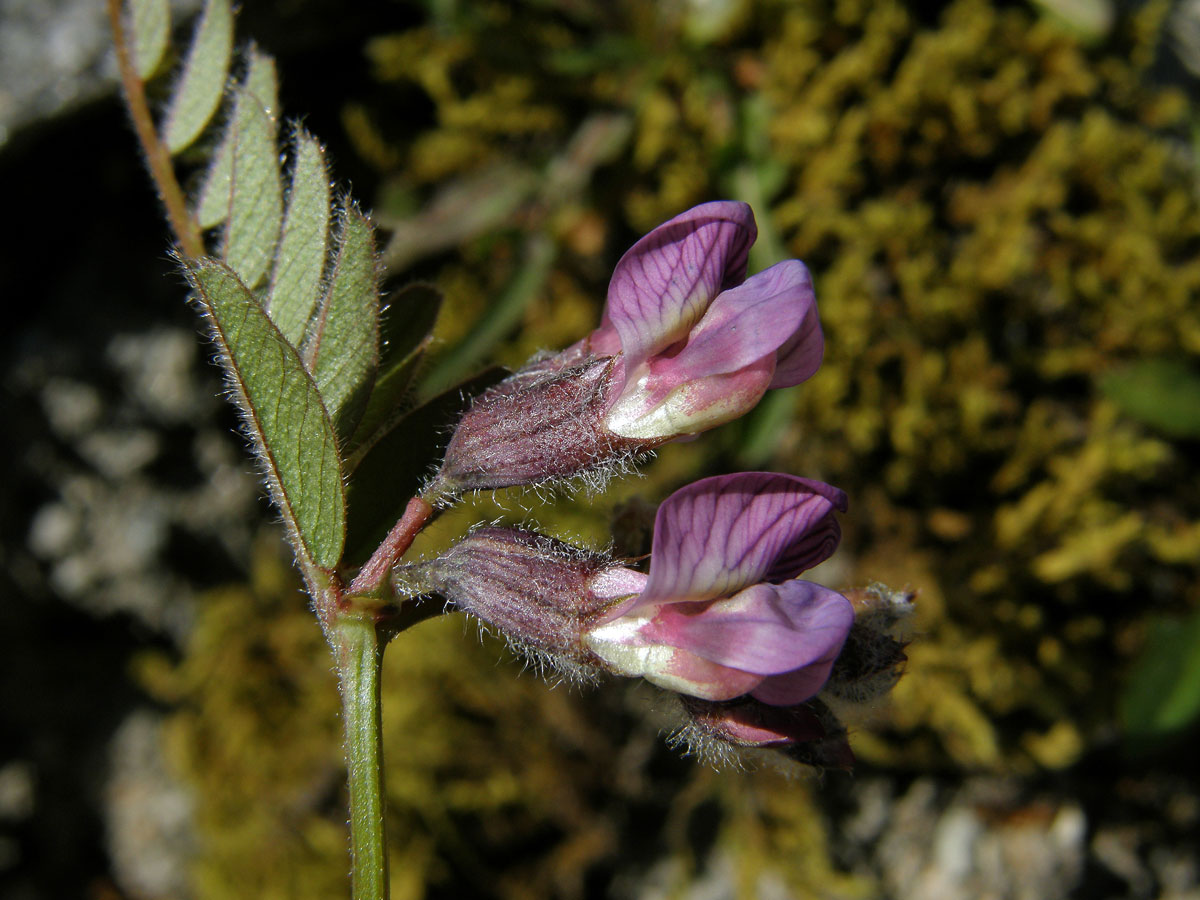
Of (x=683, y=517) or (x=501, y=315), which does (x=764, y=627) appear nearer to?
(x=683, y=517)

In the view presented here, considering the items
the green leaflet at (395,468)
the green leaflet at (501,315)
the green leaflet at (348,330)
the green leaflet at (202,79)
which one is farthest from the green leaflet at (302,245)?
the green leaflet at (501,315)

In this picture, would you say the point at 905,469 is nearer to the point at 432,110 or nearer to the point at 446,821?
the point at 446,821

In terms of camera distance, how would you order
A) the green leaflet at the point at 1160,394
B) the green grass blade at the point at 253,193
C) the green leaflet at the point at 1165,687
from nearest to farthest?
the green grass blade at the point at 253,193 → the green leaflet at the point at 1165,687 → the green leaflet at the point at 1160,394

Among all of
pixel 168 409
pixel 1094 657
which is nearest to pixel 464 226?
pixel 168 409

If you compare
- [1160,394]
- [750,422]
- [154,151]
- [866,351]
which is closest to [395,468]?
[154,151]

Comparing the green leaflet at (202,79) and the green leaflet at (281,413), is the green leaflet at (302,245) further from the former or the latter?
the green leaflet at (202,79)

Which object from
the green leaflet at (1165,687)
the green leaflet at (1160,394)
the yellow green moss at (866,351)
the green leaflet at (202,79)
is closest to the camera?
the green leaflet at (202,79)

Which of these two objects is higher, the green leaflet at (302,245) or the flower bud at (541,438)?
the green leaflet at (302,245)

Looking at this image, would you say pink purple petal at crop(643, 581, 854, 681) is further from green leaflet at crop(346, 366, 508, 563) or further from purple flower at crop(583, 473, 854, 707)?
green leaflet at crop(346, 366, 508, 563)
